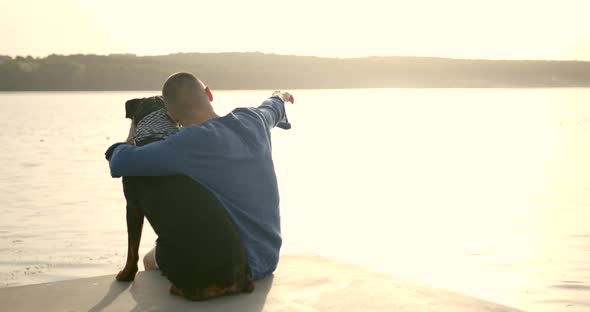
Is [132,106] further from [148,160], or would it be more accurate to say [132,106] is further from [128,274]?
[128,274]

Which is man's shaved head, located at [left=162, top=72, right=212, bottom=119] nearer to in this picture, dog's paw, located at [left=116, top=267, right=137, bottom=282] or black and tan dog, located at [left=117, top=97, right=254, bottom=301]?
black and tan dog, located at [left=117, top=97, right=254, bottom=301]

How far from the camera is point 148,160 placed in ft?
13.8

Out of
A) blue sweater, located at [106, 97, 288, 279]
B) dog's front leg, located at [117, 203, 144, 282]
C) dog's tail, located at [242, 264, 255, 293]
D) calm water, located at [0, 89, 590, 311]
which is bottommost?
calm water, located at [0, 89, 590, 311]

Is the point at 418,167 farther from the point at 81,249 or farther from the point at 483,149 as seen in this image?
the point at 81,249

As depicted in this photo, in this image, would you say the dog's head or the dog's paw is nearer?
the dog's head

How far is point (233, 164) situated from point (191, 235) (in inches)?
18.5

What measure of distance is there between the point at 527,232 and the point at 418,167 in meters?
9.12

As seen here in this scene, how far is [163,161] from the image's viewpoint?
422cm

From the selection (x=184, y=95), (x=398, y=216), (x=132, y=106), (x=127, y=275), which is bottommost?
(x=398, y=216)

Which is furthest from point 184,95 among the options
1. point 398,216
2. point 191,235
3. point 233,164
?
point 398,216

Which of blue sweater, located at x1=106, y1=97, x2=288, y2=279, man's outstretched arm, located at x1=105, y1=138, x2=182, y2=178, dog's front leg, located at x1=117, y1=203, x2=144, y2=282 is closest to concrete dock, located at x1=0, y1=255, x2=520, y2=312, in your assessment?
dog's front leg, located at x1=117, y1=203, x2=144, y2=282

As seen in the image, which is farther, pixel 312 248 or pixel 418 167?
pixel 418 167

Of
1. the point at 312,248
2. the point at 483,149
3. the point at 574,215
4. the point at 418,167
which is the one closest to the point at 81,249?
the point at 312,248

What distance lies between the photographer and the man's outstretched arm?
4199 mm
